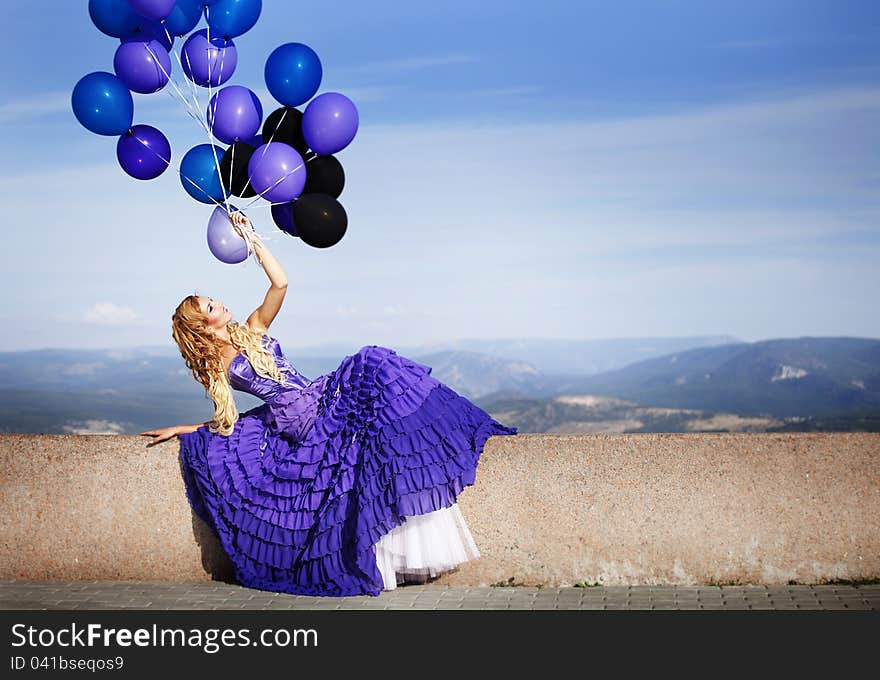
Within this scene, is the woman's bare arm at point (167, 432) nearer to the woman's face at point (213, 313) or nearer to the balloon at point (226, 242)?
the woman's face at point (213, 313)

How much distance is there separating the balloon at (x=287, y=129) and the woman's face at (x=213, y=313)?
1.62 m

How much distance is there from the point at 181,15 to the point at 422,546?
392 cm

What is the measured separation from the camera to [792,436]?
5434mm

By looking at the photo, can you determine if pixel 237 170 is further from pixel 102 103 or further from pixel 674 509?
pixel 674 509

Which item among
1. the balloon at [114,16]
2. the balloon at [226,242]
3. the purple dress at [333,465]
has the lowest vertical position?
the purple dress at [333,465]

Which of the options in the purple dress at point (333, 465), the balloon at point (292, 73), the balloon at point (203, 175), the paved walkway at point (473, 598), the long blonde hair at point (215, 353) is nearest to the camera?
the paved walkway at point (473, 598)

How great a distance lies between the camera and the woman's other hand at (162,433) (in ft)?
19.3

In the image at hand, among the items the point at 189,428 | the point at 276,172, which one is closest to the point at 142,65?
the point at 276,172

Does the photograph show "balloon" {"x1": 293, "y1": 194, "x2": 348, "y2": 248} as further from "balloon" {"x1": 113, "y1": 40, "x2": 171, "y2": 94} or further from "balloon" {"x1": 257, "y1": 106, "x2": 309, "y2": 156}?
"balloon" {"x1": 113, "y1": 40, "x2": 171, "y2": 94}

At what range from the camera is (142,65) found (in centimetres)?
692

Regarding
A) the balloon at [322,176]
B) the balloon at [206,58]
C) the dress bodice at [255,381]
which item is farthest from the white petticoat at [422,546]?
the balloon at [206,58]

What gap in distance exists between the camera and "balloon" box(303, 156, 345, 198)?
22.5 ft
